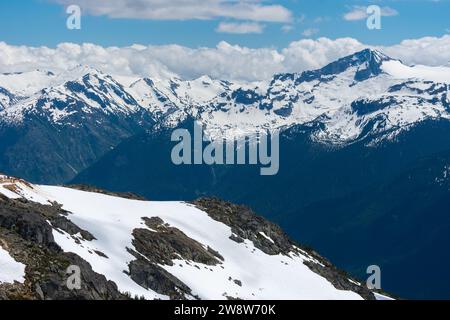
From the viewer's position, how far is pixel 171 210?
187 metres

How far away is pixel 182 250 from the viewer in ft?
518

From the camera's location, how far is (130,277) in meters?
128

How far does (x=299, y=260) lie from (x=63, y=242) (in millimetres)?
77648

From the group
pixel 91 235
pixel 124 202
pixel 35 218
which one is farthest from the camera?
pixel 124 202

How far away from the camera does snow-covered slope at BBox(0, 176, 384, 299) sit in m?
133

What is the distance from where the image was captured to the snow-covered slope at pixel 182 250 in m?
133

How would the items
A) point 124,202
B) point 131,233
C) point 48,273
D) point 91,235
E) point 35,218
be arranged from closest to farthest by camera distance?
point 48,273 → point 35,218 → point 91,235 → point 131,233 → point 124,202
